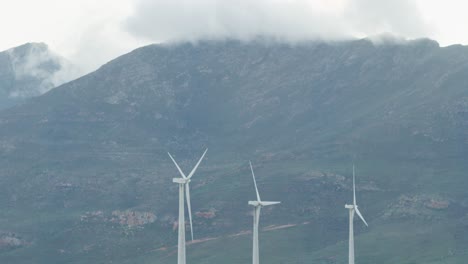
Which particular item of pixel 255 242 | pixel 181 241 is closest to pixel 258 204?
pixel 255 242

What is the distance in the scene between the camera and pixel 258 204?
645 feet

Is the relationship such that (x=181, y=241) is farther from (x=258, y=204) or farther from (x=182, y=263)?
(x=258, y=204)

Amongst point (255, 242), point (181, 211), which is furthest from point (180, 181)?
point (255, 242)

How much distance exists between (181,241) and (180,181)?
12821 mm

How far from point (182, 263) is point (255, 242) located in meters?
18.3

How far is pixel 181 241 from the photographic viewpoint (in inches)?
7165

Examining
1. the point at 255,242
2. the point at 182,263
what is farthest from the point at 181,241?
the point at 255,242

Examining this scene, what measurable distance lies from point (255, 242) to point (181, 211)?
14.6m

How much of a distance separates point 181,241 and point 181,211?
9.23 m

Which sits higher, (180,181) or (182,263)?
(180,181)

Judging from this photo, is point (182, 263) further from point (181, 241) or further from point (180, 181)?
point (180, 181)

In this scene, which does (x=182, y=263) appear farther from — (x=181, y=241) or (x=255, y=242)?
(x=255, y=242)

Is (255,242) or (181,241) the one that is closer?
(181,241)

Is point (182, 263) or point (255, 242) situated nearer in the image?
point (182, 263)
